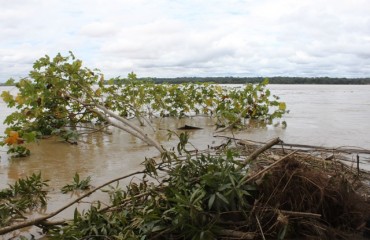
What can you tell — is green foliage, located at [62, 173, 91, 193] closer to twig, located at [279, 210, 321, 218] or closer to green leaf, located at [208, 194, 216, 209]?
green leaf, located at [208, 194, 216, 209]

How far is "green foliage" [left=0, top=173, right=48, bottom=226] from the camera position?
284cm

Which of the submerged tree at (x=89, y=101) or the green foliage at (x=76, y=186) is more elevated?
the submerged tree at (x=89, y=101)

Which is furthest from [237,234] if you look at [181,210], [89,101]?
[89,101]

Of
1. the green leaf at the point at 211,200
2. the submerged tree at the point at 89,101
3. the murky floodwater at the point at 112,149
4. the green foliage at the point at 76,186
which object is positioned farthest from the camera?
the submerged tree at the point at 89,101

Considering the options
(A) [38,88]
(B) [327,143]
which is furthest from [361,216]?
(A) [38,88]

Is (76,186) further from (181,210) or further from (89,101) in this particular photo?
(89,101)

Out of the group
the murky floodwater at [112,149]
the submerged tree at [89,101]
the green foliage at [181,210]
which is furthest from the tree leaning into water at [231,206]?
the submerged tree at [89,101]

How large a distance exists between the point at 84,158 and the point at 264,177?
3.30m

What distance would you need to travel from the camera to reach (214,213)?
94.7 inches

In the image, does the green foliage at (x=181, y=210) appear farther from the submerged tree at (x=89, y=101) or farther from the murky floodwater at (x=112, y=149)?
the submerged tree at (x=89, y=101)

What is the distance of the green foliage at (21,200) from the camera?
284cm

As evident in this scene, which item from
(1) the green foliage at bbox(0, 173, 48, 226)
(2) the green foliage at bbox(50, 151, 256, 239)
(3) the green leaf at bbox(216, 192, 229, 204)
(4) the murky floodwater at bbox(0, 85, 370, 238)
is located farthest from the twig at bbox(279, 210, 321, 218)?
(1) the green foliage at bbox(0, 173, 48, 226)

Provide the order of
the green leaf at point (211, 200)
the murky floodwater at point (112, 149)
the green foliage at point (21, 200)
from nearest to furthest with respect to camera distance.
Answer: the green leaf at point (211, 200) < the green foliage at point (21, 200) < the murky floodwater at point (112, 149)

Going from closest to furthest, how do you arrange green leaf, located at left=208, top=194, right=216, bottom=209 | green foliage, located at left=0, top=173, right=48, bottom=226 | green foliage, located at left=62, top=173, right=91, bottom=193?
green leaf, located at left=208, top=194, right=216, bottom=209 → green foliage, located at left=0, top=173, right=48, bottom=226 → green foliage, located at left=62, top=173, right=91, bottom=193
